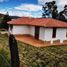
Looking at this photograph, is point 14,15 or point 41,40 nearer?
point 41,40

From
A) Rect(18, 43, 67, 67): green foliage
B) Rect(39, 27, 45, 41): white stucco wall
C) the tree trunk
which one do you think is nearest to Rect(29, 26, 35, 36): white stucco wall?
Rect(39, 27, 45, 41): white stucco wall

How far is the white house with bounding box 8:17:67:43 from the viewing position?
19.9 m

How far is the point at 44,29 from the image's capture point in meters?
19.9

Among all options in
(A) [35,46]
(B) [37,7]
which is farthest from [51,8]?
(A) [35,46]

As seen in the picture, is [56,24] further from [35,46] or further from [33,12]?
[33,12]

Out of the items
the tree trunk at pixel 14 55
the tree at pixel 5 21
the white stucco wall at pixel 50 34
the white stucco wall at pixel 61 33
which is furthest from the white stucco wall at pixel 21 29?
the tree trunk at pixel 14 55

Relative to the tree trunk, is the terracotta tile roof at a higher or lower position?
lower

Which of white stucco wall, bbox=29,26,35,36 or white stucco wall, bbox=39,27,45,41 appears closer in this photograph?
white stucco wall, bbox=39,27,45,41

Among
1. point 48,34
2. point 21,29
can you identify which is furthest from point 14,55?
A: point 21,29

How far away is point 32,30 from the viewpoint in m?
23.4

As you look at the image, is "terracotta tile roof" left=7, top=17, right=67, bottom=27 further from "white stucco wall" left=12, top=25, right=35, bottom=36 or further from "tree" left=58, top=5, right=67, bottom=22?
"tree" left=58, top=5, right=67, bottom=22

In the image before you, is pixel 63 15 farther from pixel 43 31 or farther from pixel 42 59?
pixel 42 59

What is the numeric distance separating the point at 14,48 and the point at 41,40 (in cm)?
1783

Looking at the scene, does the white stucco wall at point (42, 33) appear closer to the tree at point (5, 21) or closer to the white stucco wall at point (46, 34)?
the white stucco wall at point (46, 34)
